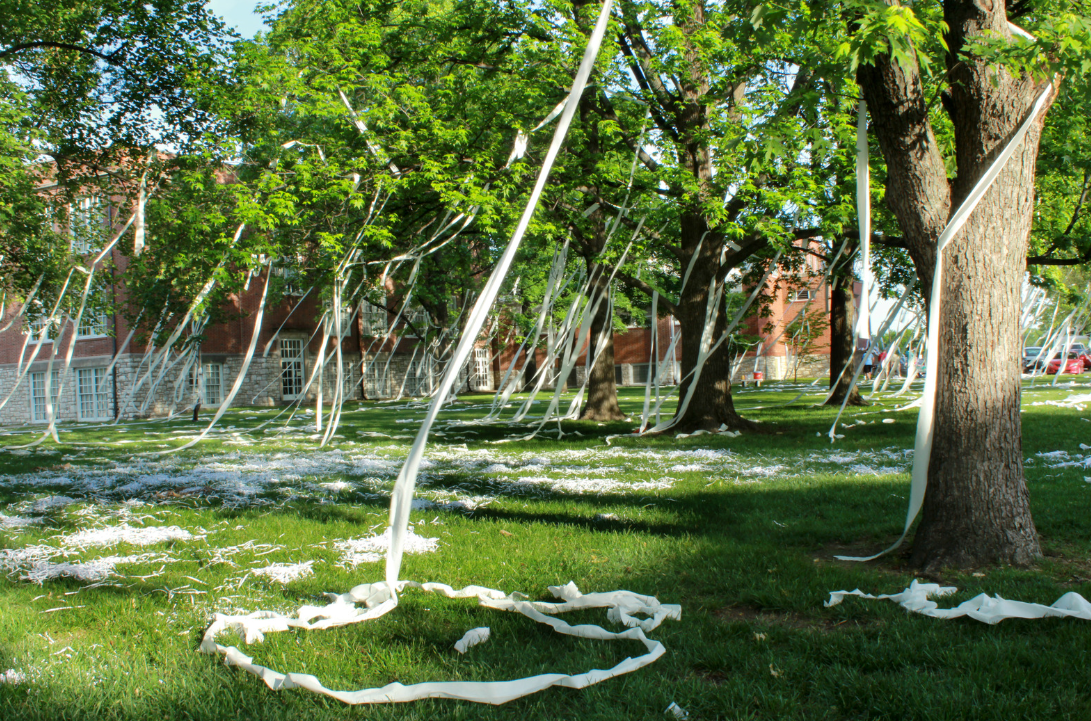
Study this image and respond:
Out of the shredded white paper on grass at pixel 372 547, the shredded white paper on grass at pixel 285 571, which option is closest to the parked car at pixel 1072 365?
the shredded white paper on grass at pixel 372 547

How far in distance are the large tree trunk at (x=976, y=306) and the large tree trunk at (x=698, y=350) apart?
7585 millimetres

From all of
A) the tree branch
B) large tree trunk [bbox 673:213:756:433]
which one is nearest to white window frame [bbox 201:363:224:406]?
the tree branch

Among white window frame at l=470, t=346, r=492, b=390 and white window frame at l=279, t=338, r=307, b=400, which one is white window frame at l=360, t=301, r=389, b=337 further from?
white window frame at l=470, t=346, r=492, b=390

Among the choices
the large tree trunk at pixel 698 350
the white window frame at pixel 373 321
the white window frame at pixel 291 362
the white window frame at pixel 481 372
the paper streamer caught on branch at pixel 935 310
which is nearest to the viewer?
the paper streamer caught on branch at pixel 935 310

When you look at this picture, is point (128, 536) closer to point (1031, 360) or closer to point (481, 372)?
point (481, 372)

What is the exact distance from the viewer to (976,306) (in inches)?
156

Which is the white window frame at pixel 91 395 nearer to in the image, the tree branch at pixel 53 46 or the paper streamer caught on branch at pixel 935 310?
the tree branch at pixel 53 46

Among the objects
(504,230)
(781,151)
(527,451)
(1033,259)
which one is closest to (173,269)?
(504,230)

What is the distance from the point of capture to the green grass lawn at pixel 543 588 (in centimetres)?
256

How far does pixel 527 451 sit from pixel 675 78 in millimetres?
5740

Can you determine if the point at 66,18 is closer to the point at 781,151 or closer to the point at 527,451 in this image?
the point at 527,451

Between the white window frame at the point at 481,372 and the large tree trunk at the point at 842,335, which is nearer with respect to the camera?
the large tree trunk at the point at 842,335

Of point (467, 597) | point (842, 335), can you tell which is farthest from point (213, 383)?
point (467, 597)

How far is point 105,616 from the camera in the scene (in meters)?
3.47
